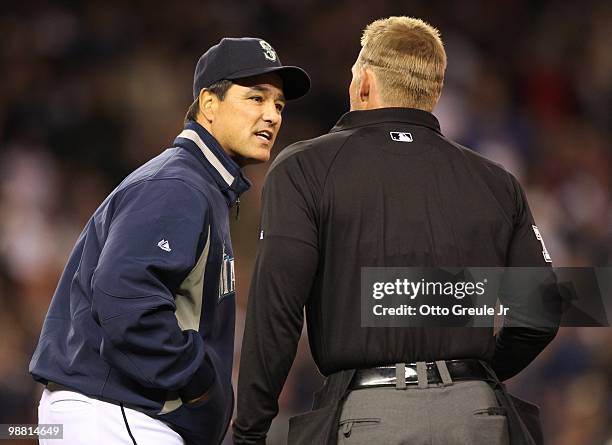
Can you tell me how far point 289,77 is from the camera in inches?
124

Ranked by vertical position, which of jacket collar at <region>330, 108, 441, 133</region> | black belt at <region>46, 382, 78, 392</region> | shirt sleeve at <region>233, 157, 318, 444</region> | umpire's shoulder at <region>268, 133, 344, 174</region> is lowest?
black belt at <region>46, 382, 78, 392</region>

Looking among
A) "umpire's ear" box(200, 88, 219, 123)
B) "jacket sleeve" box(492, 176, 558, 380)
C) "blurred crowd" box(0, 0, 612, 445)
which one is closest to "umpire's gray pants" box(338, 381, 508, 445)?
"jacket sleeve" box(492, 176, 558, 380)

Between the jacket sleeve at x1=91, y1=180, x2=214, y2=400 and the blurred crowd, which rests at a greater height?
the blurred crowd

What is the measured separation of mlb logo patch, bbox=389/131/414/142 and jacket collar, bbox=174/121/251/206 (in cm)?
51

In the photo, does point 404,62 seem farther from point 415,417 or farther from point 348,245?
point 415,417

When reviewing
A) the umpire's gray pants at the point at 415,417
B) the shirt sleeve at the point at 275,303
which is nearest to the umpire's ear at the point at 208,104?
the shirt sleeve at the point at 275,303

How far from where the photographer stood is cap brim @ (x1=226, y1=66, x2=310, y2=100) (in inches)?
120

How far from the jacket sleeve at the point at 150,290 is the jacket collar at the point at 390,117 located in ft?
1.62

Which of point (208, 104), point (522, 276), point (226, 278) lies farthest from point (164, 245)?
point (522, 276)

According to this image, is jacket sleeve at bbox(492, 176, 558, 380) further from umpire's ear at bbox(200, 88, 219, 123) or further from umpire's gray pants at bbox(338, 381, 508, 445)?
umpire's ear at bbox(200, 88, 219, 123)

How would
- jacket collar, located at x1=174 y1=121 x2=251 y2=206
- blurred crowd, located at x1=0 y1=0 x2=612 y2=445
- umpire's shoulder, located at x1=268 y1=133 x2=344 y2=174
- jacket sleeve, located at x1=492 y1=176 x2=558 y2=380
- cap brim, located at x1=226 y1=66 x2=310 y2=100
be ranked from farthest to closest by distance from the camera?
blurred crowd, located at x1=0 y1=0 x2=612 y2=445, cap brim, located at x1=226 y1=66 x2=310 y2=100, jacket collar, located at x1=174 y1=121 x2=251 y2=206, jacket sleeve, located at x1=492 y1=176 x2=558 y2=380, umpire's shoulder, located at x1=268 y1=133 x2=344 y2=174

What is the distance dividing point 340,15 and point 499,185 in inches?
218

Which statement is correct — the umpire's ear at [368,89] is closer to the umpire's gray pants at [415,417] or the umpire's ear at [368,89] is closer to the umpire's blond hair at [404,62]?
the umpire's blond hair at [404,62]

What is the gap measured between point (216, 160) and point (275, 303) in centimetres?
57
